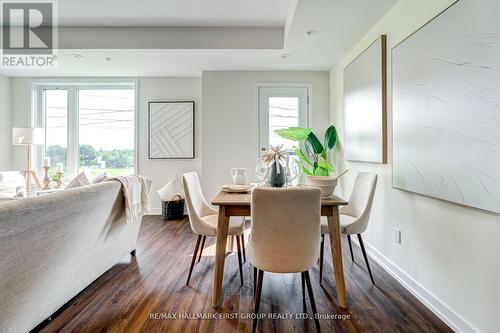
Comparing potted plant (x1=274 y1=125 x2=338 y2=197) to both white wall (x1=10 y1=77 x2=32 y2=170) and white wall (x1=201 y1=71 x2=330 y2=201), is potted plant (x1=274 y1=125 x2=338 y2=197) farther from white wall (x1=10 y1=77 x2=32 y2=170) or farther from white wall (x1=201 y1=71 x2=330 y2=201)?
white wall (x1=10 y1=77 x2=32 y2=170)

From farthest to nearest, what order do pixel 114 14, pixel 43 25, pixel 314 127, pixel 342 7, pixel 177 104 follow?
pixel 177 104 → pixel 314 127 → pixel 43 25 → pixel 114 14 → pixel 342 7

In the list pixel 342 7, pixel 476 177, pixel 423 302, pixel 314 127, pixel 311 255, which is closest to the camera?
pixel 476 177

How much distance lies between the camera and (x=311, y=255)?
1493 mm

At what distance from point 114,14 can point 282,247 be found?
3.30 m

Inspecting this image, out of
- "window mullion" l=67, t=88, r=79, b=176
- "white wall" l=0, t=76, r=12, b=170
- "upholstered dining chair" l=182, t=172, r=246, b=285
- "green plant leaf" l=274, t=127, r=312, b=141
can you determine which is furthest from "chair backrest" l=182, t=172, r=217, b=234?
"white wall" l=0, t=76, r=12, b=170

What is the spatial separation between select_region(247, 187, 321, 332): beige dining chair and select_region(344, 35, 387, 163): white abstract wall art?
1.42 metres

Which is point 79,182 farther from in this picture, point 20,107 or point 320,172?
point 20,107

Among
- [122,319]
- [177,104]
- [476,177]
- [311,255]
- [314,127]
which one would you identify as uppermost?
[177,104]

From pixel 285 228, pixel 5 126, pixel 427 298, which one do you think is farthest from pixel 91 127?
pixel 427 298

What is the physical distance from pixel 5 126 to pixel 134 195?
4179 millimetres

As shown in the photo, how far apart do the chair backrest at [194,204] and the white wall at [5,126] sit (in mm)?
4323

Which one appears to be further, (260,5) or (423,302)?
(260,5)

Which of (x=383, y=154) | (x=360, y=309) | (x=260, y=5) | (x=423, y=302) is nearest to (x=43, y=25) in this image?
(x=260, y=5)

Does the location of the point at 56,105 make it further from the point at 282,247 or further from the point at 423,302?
the point at 423,302
